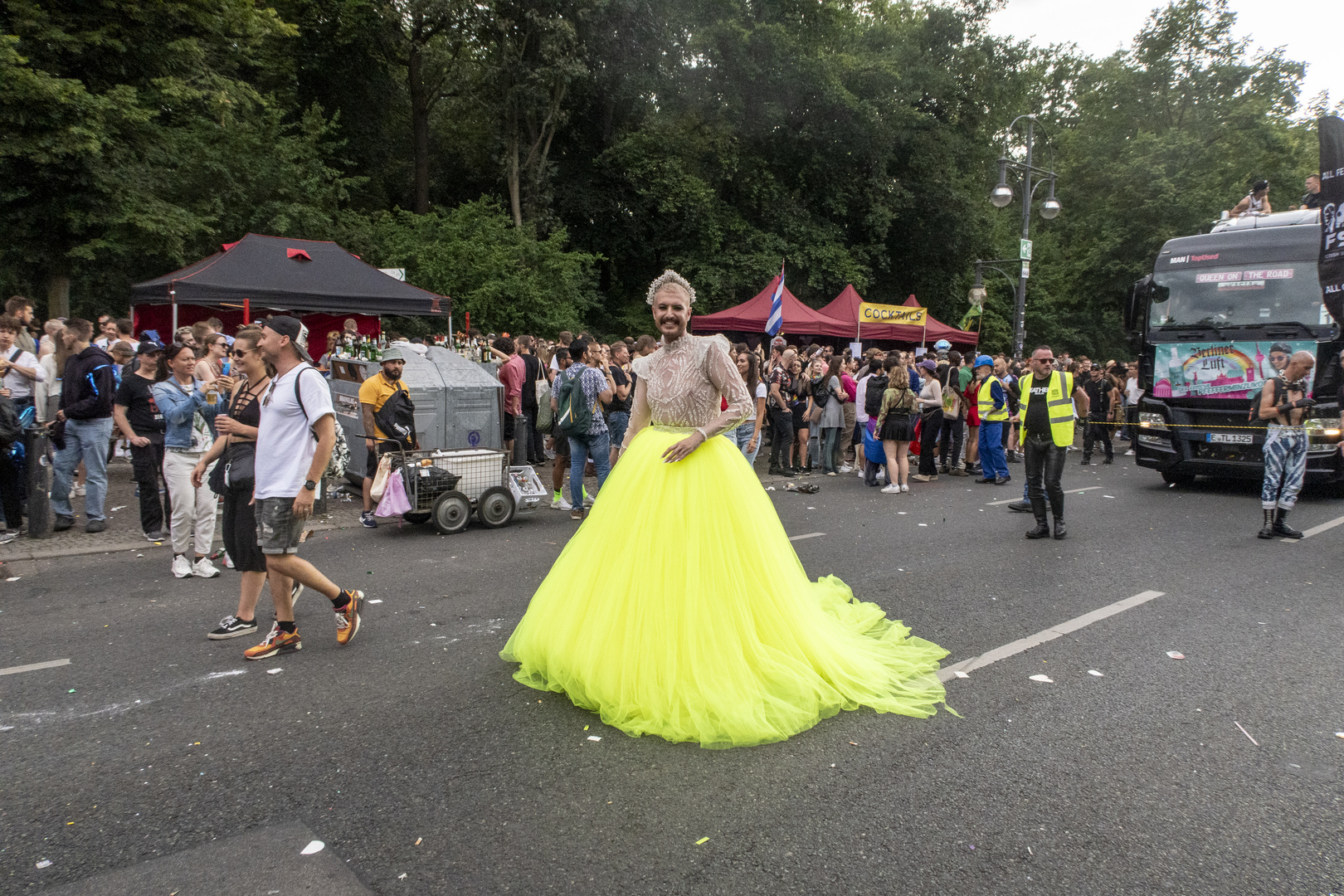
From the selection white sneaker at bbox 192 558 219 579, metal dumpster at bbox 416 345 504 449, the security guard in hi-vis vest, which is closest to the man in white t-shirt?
white sneaker at bbox 192 558 219 579

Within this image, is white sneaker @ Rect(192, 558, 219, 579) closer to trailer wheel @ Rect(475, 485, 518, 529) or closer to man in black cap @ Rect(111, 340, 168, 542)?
man in black cap @ Rect(111, 340, 168, 542)

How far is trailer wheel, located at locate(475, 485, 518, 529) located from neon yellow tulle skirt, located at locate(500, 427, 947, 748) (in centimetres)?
446

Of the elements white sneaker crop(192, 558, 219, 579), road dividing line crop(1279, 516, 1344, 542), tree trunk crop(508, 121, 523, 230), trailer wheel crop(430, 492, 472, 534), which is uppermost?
tree trunk crop(508, 121, 523, 230)

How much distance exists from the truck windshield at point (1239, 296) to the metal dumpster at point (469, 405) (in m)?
9.27

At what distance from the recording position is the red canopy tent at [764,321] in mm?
22422

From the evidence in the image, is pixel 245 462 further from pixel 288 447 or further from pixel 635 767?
pixel 635 767

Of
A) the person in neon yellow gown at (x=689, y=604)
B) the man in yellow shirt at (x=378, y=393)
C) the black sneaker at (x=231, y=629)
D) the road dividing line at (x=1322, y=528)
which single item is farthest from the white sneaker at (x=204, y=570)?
the road dividing line at (x=1322, y=528)

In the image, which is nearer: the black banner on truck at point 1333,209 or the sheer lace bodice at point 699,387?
the sheer lace bodice at point 699,387

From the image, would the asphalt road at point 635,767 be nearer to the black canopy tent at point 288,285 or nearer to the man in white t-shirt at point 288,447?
the man in white t-shirt at point 288,447

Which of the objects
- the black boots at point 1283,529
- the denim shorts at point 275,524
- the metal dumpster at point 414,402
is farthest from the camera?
the metal dumpster at point 414,402

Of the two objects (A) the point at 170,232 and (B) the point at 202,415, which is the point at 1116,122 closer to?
(A) the point at 170,232

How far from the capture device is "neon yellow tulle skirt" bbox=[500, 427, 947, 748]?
3873 mm

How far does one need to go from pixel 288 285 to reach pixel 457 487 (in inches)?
290

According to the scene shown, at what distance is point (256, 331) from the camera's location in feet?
16.1
